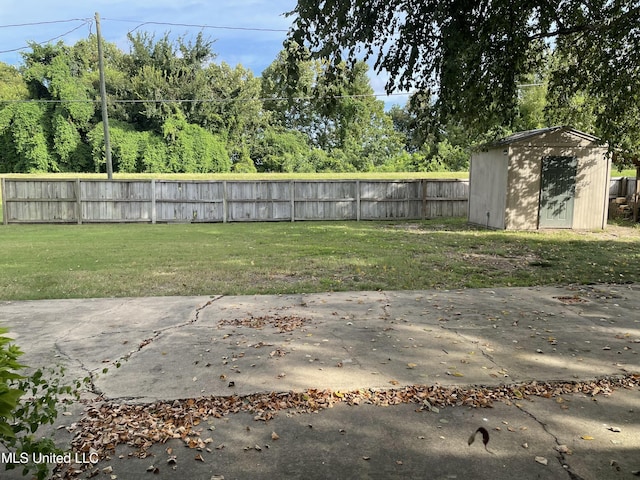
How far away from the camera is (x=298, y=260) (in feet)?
30.3

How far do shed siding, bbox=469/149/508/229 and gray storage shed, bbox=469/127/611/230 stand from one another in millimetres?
32

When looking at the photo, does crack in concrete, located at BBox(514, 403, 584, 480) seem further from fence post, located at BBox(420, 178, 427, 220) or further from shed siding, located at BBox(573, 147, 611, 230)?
fence post, located at BBox(420, 178, 427, 220)

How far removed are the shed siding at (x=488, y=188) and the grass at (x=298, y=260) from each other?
1199 millimetres

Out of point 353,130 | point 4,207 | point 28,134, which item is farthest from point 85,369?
point 28,134

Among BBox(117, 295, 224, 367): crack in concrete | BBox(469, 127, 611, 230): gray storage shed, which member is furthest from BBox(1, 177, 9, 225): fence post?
BBox(469, 127, 611, 230): gray storage shed

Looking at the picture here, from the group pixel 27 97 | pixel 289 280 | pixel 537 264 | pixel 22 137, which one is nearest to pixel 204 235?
pixel 289 280

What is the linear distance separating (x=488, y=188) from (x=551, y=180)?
6.28 ft

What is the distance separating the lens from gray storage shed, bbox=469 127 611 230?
45.6ft

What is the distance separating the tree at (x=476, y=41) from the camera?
11.8 ft

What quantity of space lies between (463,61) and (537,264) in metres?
5.57

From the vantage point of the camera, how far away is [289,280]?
7430mm

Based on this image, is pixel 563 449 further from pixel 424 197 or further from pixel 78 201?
pixel 78 201

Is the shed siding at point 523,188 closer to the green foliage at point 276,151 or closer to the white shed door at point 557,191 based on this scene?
the white shed door at point 557,191

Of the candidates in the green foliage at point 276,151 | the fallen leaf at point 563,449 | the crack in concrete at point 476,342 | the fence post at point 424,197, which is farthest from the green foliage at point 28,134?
the fallen leaf at point 563,449
